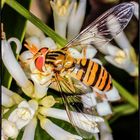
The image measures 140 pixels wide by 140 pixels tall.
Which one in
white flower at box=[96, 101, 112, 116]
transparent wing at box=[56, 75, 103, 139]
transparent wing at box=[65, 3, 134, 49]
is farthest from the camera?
white flower at box=[96, 101, 112, 116]

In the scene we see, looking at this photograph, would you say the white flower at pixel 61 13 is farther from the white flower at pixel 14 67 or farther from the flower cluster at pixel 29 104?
the white flower at pixel 14 67

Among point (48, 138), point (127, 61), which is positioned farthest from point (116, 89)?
point (48, 138)

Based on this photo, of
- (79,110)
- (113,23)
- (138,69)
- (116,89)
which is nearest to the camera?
(79,110)

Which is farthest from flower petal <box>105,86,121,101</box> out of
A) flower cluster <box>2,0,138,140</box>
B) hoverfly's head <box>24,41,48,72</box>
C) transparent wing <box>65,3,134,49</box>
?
hoverfly's head <box>24,41,48,72</box>

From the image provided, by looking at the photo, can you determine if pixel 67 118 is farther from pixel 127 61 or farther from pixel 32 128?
pixel 127 61

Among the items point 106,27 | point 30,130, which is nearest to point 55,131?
point 30,130

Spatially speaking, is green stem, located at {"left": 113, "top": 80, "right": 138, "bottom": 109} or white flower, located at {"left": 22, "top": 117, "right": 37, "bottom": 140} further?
green stem, located at {"left": 113, "top": 80, "right": 138, "bottom": 109}

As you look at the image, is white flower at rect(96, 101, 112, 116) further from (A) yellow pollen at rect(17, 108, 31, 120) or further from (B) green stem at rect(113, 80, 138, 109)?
(A) yellow pollen at rect(17, 108, 31, 120)
